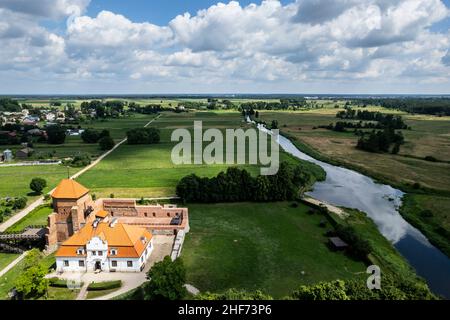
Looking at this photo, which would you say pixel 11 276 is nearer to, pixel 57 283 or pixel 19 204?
pixel 57 283

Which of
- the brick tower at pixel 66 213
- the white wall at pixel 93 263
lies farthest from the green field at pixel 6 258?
the white wall at pixel 93 263

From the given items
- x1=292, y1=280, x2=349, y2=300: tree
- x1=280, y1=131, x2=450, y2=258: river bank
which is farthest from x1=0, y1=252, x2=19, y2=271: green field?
x1=280, y1=131, x2=450, y2=258: river bank

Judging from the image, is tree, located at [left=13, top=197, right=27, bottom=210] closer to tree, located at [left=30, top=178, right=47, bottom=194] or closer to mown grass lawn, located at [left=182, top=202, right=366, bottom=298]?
tree, located at [left=30, top=178, right=47, bottom=194]

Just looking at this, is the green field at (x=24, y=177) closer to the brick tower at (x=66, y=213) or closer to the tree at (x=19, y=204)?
the tree at (x=19, y=204)

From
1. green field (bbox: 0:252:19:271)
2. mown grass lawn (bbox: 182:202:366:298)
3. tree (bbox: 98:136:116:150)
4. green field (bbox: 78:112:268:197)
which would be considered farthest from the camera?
tree (bbox: 98:136:116:150)

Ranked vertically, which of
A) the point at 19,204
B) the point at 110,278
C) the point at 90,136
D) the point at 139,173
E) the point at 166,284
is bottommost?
the point at 110,278

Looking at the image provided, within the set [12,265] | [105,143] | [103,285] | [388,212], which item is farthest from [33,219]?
[105,143]
